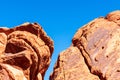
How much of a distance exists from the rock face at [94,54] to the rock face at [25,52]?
173 inches

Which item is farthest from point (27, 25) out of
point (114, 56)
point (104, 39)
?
point (114, 56)

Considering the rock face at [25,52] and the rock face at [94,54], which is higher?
the rock face at [25,52]

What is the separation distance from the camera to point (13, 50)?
33.2 meters

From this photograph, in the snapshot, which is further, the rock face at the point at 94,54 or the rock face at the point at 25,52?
the rock face at the point at 25,52

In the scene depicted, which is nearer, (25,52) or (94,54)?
(94,54)

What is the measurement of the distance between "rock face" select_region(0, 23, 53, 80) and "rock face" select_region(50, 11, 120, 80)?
4407 mm

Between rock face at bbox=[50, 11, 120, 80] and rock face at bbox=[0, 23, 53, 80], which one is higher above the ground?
rock face at bbox=[0, 23, 53, 80]

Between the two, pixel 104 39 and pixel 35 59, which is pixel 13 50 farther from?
pixel 104 39

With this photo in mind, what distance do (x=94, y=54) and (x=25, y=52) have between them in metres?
8.25

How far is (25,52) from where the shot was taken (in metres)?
32.4

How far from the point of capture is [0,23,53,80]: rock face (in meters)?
31.5

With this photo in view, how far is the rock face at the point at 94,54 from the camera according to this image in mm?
24250

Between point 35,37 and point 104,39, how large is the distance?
9.05m

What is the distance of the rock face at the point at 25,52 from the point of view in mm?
31469
